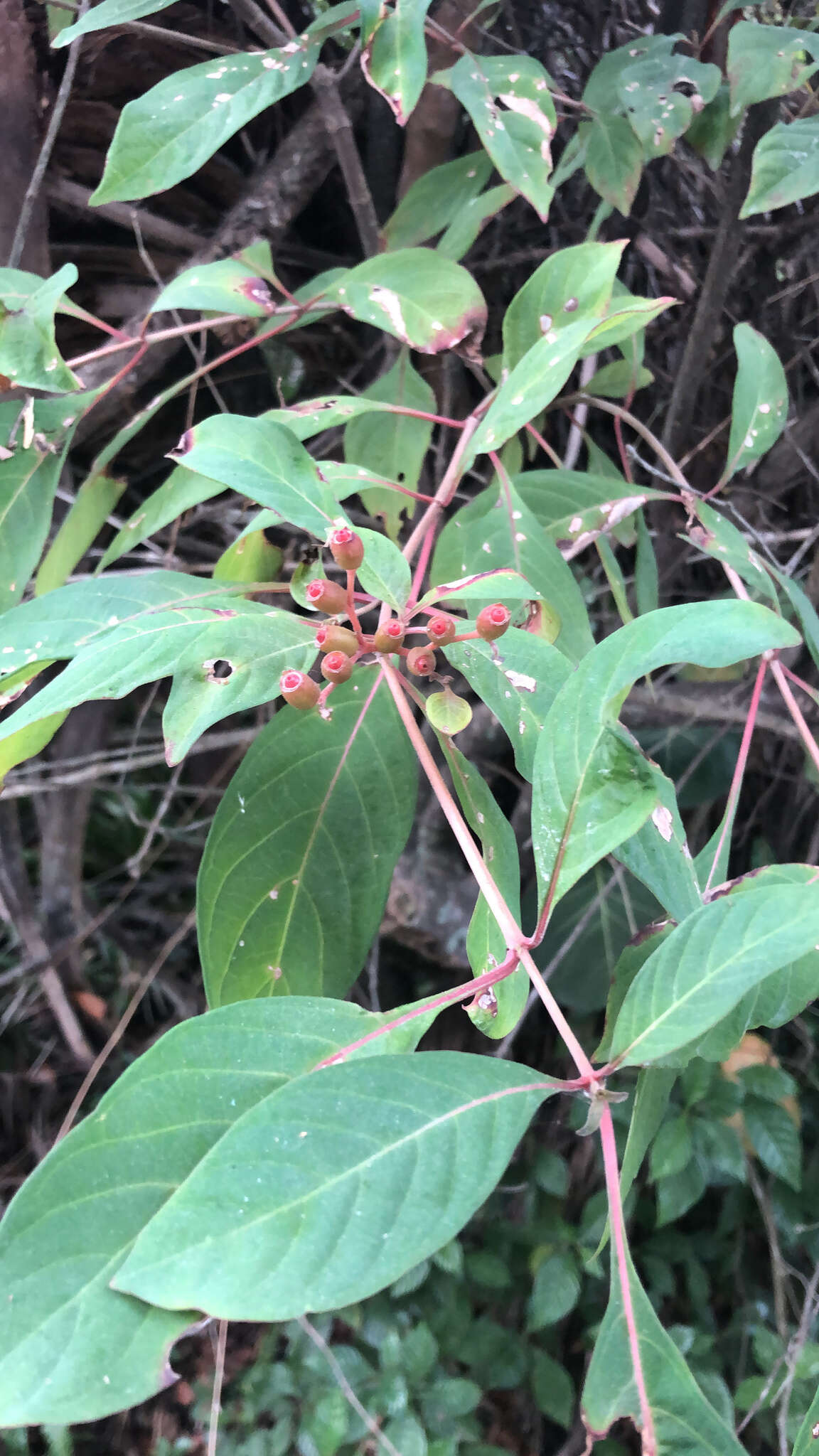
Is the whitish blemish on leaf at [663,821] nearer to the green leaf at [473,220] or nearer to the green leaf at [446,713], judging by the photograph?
the green leaf at [446,713]

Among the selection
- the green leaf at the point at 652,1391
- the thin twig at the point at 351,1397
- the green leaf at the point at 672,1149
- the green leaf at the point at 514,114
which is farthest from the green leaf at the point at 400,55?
the thin twig at the point at 351,1397

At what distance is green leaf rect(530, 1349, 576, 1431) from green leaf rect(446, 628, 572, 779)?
Result: 1.17 metres

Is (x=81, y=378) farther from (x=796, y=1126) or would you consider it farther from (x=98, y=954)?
(x=796, y=1126)

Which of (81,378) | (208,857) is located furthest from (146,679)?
(81,378)

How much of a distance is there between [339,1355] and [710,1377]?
0.50 metres

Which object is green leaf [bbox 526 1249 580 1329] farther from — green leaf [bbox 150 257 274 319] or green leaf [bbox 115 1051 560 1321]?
green leaf [bbox 150 257 274 319]

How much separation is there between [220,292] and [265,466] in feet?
0.81

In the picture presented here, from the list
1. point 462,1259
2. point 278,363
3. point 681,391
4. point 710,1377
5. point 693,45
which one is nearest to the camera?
point 693,45

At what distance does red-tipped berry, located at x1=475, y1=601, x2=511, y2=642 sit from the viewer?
1.26 ft

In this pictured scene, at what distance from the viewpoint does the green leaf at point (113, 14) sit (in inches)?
20.9

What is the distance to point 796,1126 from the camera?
3.86 feet

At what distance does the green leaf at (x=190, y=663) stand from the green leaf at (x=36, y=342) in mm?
233

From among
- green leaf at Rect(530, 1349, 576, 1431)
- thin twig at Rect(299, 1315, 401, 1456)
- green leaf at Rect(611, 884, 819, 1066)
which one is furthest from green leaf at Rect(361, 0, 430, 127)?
green leaf at Rect(530, 1349, 576, 1431)

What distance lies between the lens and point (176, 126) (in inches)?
22.9
